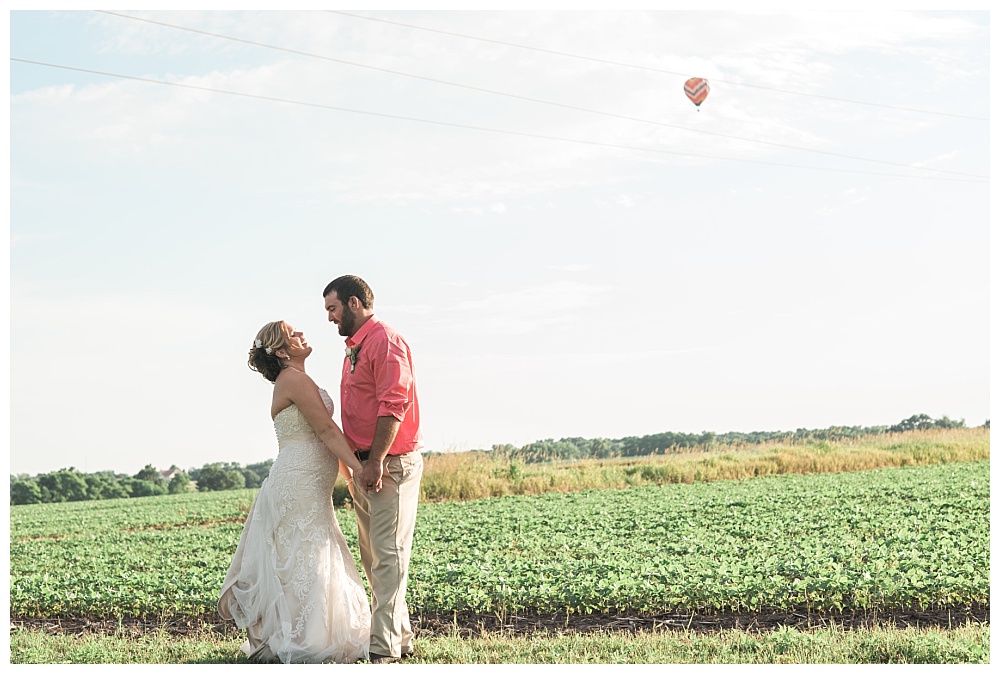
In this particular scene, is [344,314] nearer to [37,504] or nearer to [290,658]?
[290,658]

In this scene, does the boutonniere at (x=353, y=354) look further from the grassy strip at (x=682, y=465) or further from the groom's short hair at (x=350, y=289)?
the grassy strip at (x=682, y=465)

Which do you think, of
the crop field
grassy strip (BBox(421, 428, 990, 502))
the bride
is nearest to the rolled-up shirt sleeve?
the bride

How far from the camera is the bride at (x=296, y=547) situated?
19.6 ft

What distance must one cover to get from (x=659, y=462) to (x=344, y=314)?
68.7 ft

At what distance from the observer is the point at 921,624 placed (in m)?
7.11

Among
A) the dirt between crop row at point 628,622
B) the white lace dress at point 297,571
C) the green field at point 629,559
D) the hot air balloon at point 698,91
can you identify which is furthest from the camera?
the hot air balloon at point 698,91

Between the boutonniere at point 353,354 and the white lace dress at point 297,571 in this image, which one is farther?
the boutonniere at point 353,354

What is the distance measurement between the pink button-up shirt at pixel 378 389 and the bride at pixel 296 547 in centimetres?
14

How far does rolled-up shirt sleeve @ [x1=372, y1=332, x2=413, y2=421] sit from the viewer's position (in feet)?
19.2

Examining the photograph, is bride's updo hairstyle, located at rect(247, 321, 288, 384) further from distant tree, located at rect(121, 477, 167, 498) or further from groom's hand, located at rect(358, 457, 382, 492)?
distant tree, located at rect(121, 477, 167, 498)

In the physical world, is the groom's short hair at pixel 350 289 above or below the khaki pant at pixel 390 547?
above

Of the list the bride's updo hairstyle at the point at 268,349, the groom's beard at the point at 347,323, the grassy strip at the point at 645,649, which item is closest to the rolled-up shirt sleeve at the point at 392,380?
the groom's beard at the point at 347,323

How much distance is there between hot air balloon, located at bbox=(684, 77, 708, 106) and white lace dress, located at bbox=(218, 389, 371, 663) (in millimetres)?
17030

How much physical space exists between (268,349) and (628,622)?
353 cm
